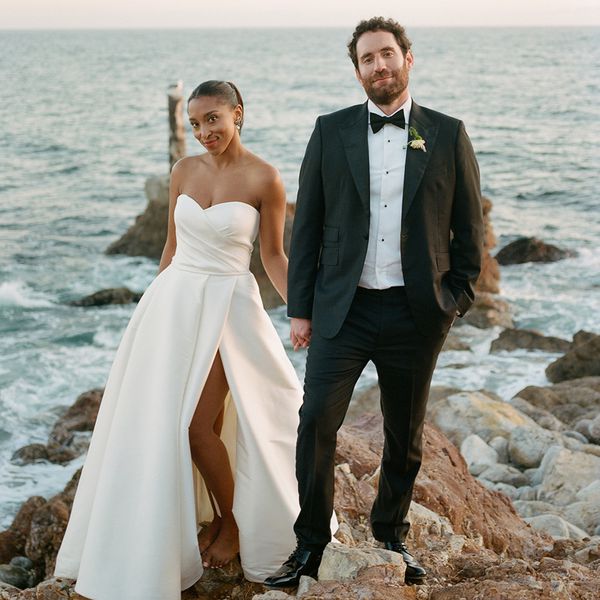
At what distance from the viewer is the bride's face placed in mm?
3760

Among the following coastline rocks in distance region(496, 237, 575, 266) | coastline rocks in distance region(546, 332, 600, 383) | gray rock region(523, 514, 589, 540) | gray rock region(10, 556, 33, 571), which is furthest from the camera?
coastline rocks in distance region(496, 237, 575, 266)

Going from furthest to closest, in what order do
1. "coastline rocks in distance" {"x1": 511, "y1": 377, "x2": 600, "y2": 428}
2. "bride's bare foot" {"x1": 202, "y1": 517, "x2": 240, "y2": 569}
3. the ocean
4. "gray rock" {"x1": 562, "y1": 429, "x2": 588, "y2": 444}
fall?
the ocean < "coastline rocks in distance" {"x1": 511, "y1": 377, "x2": 600, "y2": 428} < "gray rock" {"x1": 562, "y1": 429, "x2": 588, "y2": 444} < "bride's bare foot" {"x1": 202, "y1": 517, "x2": 240, "y2": 569}

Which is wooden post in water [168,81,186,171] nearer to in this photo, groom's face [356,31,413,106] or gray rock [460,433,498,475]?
gray rock [460,433,498,475]

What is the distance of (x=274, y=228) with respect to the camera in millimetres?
3916

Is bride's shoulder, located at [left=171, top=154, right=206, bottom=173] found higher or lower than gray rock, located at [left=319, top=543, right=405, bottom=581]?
higher

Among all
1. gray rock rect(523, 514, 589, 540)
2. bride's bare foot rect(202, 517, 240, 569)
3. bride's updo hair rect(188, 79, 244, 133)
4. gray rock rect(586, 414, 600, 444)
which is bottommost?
gray rock rect(586, 414, 600, 444)

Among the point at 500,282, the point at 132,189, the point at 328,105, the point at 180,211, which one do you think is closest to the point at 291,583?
the point at 180,211

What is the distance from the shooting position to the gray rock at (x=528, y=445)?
764cm

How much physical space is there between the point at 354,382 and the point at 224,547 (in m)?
0.95

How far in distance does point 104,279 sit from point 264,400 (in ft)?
41.0

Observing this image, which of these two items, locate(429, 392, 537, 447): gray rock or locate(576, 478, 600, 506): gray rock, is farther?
locate(429, 392, 537, 447): gray rock

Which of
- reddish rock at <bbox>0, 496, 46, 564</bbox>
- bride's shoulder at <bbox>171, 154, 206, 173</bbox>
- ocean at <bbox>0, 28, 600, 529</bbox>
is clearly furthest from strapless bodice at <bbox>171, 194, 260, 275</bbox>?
ocean at <bbox>0, 28, 600, 529</bbox>

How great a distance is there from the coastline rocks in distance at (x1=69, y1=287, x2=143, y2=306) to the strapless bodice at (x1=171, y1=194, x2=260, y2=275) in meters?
11.0

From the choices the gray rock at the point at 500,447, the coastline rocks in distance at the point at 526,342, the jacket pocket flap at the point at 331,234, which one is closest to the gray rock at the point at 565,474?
the gray rock at the point at 500,447
